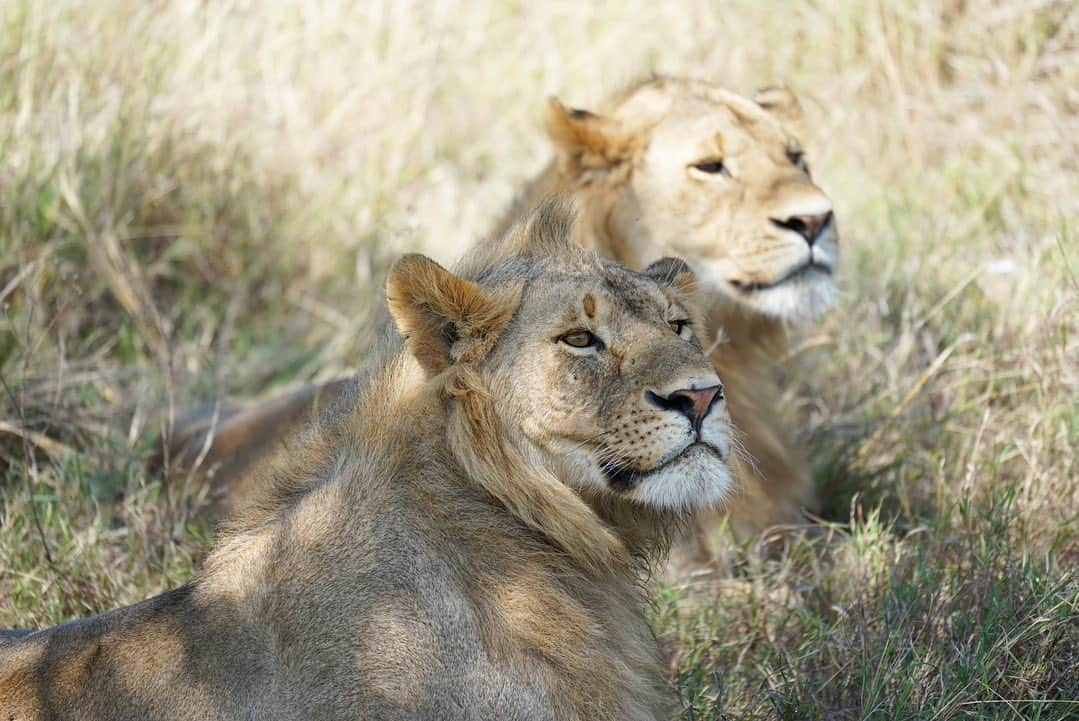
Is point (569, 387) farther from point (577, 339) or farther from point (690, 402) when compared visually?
point (690, 402)

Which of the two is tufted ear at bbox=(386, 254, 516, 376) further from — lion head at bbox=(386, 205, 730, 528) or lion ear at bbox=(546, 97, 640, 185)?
lion ear at bbox=(546, 97, 640, 185)

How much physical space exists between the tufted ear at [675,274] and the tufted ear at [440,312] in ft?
1.60

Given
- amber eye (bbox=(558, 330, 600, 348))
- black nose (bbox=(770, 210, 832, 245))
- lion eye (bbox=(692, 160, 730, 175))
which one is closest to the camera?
amber eye (bbox=(558, 330, 600, 348))

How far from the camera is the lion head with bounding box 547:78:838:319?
181 inches

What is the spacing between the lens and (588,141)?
4879mm

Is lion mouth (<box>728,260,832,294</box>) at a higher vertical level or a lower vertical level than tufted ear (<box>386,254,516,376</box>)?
lower

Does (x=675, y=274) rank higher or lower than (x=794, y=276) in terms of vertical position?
higher

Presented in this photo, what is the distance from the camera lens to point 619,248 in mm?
4789

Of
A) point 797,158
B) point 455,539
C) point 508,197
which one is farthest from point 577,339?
point 508,197

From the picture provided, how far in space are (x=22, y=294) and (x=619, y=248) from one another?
237 centimetres

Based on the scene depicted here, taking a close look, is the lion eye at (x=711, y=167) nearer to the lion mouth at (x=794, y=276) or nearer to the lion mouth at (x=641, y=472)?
the lion mouth at (x=794, y=276)

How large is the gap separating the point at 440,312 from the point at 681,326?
549 mm

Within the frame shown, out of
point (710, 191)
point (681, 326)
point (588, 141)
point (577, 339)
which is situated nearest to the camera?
point (577, 339)

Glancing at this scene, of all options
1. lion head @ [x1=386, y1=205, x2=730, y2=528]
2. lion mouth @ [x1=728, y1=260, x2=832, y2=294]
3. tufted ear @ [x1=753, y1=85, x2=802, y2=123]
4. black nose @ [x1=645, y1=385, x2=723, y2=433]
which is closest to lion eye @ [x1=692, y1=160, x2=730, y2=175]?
lion mouth @ [x1=728, y1=260, x2=832, y2=294]
